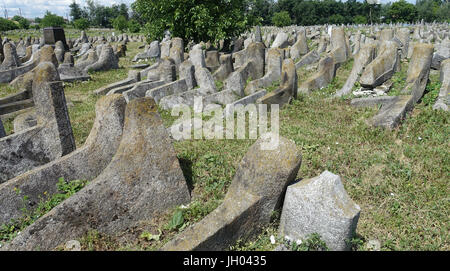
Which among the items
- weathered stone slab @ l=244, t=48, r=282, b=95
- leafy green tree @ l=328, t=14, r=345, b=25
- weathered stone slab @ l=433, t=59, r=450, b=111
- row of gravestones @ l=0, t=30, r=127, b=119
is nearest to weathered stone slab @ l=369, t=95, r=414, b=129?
weathered stone slab @ l=433, t=59, r=450, b=111

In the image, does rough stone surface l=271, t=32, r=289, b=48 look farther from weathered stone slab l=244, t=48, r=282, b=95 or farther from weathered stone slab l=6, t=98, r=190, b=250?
weathered stone slab l=6, t=98, r=190, b=250

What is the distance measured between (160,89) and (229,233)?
717 centimetres

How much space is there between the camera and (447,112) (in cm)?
773

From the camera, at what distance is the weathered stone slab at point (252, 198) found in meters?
3.66

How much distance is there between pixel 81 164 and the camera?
16.4ft

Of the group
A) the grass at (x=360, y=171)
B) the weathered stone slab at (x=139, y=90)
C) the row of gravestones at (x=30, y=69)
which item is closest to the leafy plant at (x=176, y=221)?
the grass at (x=360, y=171)

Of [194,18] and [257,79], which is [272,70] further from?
[194,18]

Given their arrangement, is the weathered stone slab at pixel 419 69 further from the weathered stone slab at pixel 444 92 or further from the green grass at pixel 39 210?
the green grass at pixel 39 210

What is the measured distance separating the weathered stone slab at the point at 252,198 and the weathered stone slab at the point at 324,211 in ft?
0.74

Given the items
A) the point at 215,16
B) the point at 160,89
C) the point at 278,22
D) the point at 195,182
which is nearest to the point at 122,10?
the point at 278,22

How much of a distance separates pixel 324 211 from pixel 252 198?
2.84 feet

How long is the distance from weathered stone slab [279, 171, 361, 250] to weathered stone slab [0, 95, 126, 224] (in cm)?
288

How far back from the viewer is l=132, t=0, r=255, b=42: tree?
1773cm
